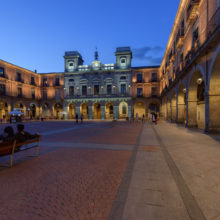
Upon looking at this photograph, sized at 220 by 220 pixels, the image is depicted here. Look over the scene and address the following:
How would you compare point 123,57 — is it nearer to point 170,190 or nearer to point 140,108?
point 140,108

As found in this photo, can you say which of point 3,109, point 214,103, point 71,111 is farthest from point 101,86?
point 214,103

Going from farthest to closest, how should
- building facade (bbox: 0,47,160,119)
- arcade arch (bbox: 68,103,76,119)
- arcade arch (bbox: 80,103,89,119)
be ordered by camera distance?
arcade arch (bbox: 80,103,89,119) < arcade arch (bbox: 68,103,76,119) < building facade (bbox: 0,47,160,119)

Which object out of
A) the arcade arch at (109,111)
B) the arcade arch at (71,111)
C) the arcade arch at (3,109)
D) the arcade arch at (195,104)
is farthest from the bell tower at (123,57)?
the arcade arch at (3,109)

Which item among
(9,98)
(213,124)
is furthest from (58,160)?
(9,98)

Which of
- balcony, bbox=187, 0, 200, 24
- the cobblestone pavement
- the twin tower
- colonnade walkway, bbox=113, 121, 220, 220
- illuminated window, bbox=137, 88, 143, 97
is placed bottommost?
the cobblestone pavement

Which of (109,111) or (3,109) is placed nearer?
(3,109)

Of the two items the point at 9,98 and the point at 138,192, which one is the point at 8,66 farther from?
the point at 138,192

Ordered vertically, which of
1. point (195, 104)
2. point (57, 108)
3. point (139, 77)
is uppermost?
point (139, 77)

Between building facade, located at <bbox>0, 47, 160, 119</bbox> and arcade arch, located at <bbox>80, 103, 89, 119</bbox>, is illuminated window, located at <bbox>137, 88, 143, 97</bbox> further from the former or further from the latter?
arcade arch, located at <bbox>80, 103, 89, 119</bbox>

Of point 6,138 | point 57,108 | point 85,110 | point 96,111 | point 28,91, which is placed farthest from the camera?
point 57,108

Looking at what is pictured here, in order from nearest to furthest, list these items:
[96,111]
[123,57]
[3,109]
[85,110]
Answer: [3,109]
[123,57]
[85,110]
[96,111]

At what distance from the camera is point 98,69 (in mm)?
32688

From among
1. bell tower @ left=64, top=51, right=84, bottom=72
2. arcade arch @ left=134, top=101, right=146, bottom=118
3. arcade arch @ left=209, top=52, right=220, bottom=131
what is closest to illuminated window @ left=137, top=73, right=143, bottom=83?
arcade arch @ left=134, top=101, right=146, bottom=118

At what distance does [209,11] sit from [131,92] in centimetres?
2272
